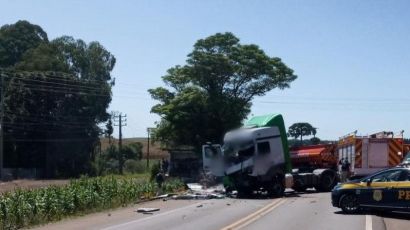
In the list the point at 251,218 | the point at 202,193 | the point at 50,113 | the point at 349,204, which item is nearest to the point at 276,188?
the point at 202,193

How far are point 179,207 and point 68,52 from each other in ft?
191

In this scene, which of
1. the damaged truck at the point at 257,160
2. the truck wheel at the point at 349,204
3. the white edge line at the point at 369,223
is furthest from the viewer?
the damaged truck at the point at 257,160

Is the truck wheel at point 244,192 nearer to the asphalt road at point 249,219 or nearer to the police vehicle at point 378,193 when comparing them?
the asphalt road at point 249,219

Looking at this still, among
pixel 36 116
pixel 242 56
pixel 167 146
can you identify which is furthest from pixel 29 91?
pixel 242 56

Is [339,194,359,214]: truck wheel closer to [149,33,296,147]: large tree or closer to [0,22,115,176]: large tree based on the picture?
[149,33,296,147]: large tree

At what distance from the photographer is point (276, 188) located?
3153 centimetres

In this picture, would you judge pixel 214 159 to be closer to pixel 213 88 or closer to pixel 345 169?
pixel 345 169

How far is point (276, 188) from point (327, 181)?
347 cm

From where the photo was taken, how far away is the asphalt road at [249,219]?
17.4 m

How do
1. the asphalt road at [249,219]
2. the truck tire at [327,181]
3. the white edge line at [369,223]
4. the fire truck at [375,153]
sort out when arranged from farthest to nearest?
the truck tire at [327,181] < the fire truck at [375,153] < the asphalt road at [249,219] < the white edge line at [369,223]

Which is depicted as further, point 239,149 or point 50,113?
point 50,113

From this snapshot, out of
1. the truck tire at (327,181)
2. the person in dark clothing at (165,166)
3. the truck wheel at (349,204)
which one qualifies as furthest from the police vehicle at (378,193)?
the person in dark clothing at (165,166)

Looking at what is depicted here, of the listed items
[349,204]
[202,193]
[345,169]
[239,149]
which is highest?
[239,149]

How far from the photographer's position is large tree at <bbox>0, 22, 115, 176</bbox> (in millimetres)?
72562
